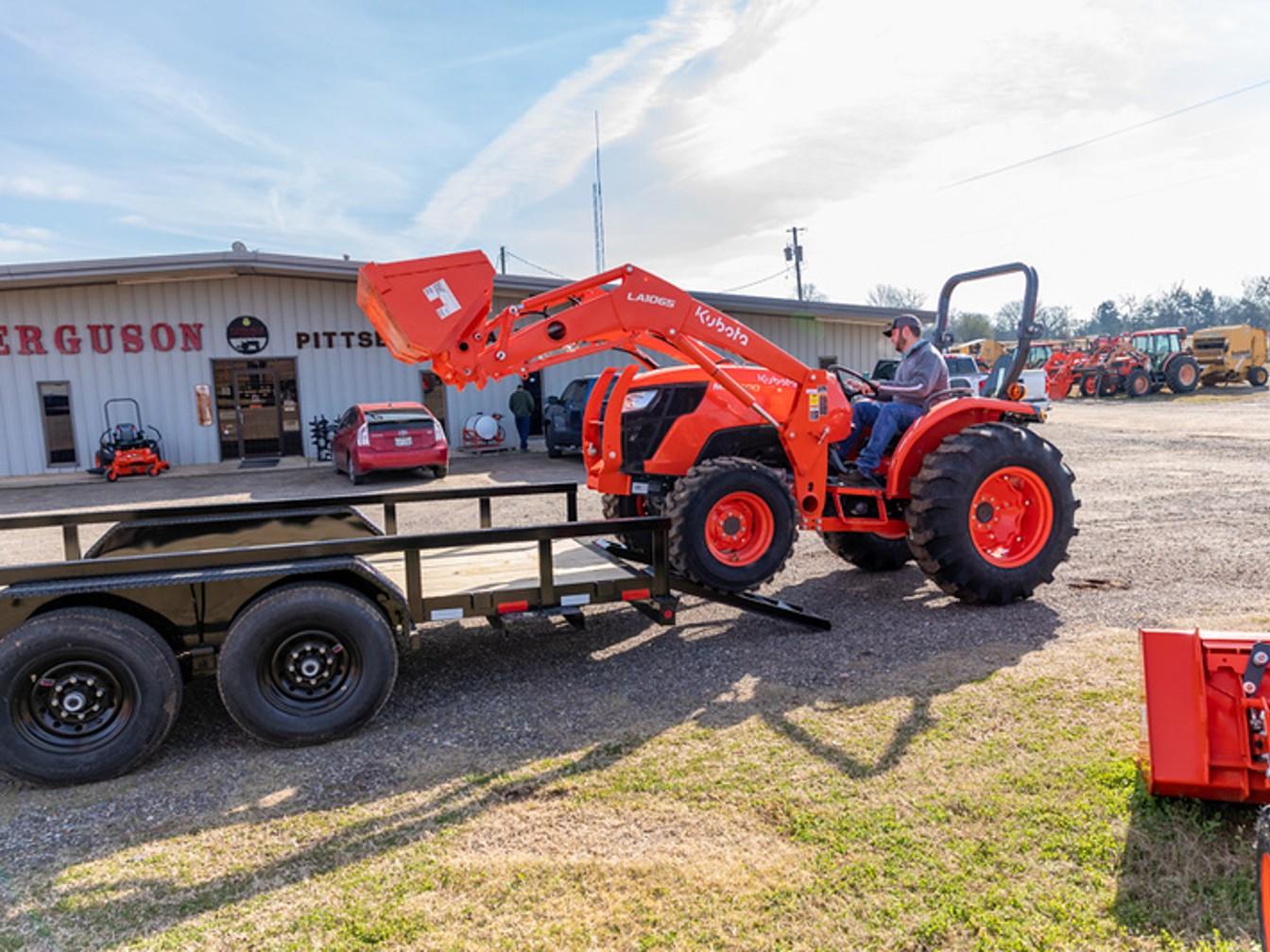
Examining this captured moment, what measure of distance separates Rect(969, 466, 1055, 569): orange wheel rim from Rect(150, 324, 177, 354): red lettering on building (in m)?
18.2

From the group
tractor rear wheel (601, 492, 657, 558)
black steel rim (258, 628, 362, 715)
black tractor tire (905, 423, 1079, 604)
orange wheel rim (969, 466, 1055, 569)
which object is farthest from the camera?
tractor rear wheel (601, 492, 657, 558)

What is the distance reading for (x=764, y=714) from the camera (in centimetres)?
457

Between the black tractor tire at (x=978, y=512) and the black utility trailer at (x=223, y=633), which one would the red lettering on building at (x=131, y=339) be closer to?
the black utility trailer at (x=223, y=633)

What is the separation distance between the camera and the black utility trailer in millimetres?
3898

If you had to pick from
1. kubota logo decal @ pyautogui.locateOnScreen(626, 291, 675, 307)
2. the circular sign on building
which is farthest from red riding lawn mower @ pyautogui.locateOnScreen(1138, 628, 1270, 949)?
the circular sign on building

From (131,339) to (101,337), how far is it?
23.8 inches

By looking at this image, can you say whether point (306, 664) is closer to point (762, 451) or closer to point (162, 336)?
point (762, 451)

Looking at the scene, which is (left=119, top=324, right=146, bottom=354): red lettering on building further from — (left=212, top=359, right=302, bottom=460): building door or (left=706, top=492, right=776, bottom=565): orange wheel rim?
(left=706, top=492, right=776, bottom=565): orange wheel rim

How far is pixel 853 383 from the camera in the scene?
720cm

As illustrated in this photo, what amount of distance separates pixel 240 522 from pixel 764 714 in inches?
145

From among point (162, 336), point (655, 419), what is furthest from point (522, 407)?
point (655, 419)

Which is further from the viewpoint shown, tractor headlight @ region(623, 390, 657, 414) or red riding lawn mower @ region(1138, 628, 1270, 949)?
tractor headlight @ region(623, 390, 657, 414)

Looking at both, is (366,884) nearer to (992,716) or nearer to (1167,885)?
(1167,885)

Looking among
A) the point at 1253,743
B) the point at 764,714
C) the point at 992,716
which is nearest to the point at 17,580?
the point at 764,714
